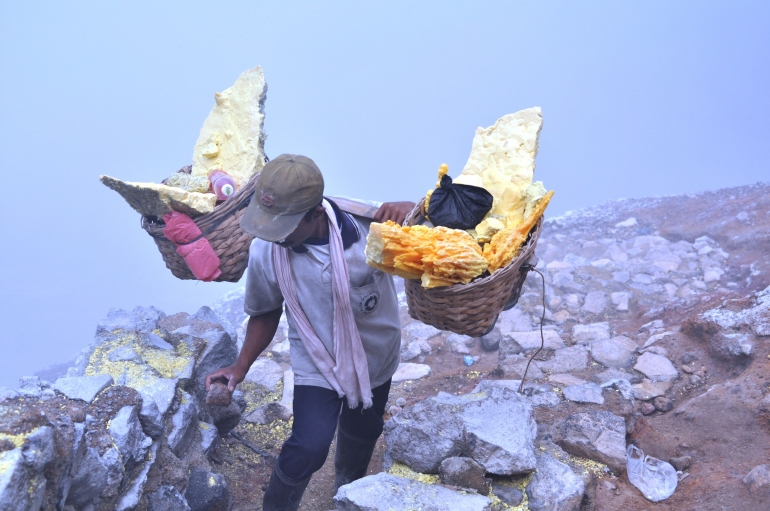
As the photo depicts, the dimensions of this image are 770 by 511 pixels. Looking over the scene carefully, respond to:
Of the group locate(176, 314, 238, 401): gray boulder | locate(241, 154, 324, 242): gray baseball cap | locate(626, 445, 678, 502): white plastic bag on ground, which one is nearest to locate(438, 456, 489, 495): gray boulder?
locate(626, 445, 678, 502): white plastic bag on ground

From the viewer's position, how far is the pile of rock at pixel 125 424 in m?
2.02

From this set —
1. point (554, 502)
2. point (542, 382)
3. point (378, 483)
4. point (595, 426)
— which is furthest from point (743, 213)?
point (378, 483)

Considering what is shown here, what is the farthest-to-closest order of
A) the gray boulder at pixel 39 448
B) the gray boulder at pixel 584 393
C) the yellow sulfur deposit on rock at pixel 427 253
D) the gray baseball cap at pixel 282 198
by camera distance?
the gray boulder at pixel 584 393
the gray baseball cap at pixel 282 198
the yellow sulfur deposit on rock at pixel 427 253
the gray boulder at pixel 39 448

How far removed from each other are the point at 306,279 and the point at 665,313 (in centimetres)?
480

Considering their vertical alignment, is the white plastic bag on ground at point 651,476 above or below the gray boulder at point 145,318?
below

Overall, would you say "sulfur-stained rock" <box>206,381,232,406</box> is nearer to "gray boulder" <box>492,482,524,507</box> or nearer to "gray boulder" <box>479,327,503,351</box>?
"gray boulder" <box>492,482,524,507</box>

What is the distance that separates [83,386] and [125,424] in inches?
12.6

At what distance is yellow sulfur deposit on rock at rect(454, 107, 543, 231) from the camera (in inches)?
109

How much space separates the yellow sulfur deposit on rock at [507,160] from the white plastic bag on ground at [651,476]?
1.69 meters

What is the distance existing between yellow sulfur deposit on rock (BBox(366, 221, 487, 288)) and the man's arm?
3.24 ft

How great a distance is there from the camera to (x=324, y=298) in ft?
9.16

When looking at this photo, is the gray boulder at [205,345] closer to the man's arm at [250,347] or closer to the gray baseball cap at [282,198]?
the man's arm at [250,347]

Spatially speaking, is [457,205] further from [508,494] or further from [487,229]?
[508,494]

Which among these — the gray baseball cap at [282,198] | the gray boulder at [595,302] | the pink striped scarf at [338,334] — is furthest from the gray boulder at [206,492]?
the gray boulder at [595,302]
